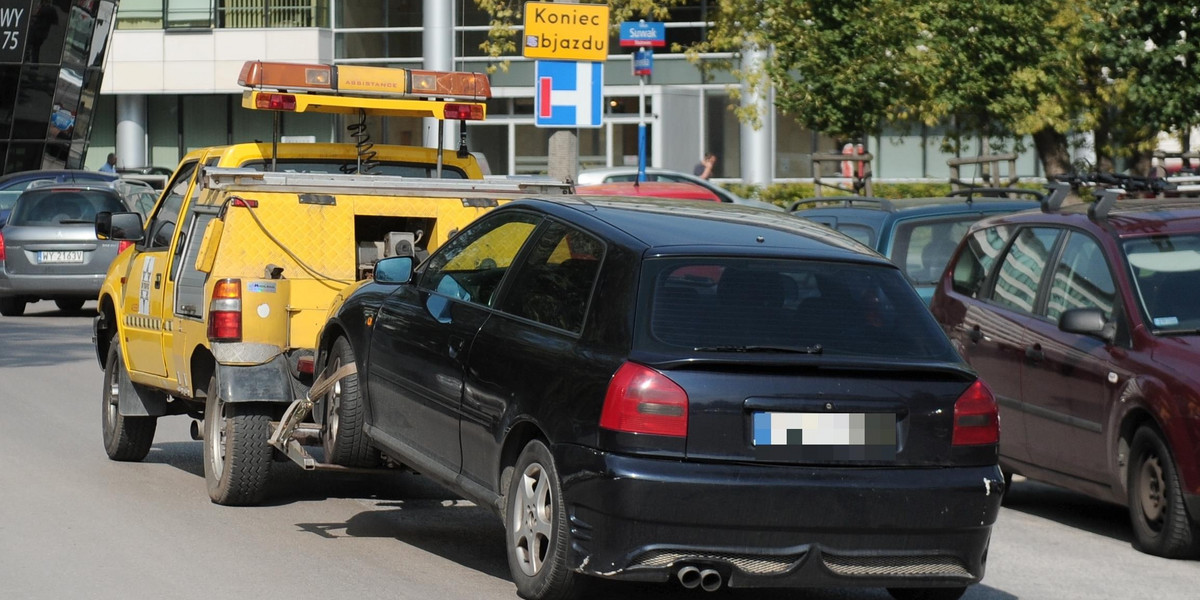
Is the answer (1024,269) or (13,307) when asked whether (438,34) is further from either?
(1024,269)

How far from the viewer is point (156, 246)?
10109mm

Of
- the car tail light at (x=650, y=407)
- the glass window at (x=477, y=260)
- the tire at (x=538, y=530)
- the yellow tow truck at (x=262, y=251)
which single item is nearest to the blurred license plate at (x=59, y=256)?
the yellow tow truck at (x=262, y=251)

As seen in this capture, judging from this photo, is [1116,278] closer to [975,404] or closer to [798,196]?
[975,404]

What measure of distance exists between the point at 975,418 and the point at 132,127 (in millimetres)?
47350

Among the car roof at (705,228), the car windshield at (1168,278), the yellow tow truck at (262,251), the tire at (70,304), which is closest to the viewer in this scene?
the car roof at (705,228)

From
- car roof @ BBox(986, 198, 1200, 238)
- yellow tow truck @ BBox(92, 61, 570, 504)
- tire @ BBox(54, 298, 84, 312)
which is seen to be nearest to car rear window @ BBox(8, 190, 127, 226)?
tire @ BBox(54, 298, 84, 312)

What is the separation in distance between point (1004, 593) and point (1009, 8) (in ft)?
50.2

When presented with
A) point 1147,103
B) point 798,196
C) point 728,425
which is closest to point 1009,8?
point 1147,103

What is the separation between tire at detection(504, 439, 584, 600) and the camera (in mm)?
6219

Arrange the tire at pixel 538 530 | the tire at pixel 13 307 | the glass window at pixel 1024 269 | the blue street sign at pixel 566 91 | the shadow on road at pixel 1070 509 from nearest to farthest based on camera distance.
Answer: the tire at pixel 538 530
the shadow on road at pixel 1070 509
the glass window at pixel 1024 269
the blue street sign at pixel 566 91
the tire at pixel 13 307

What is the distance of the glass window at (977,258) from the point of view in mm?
10039

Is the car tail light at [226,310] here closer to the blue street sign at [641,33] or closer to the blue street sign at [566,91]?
the blue street sign at [566,91]

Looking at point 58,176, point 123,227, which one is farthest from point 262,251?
point 58,176

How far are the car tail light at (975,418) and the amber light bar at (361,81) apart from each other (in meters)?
4.54
